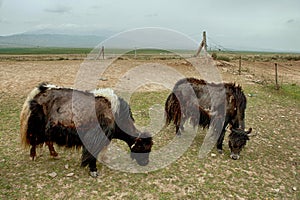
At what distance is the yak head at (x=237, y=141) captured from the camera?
5.94 m

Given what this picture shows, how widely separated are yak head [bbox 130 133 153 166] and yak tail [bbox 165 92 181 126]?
1978 millimetres

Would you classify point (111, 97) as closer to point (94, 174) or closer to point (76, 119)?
point (76, 119)

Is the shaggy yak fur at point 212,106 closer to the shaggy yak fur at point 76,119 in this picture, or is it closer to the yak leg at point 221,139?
the yak leg at point 221,139

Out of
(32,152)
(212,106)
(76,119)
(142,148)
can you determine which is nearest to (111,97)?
(76,119)

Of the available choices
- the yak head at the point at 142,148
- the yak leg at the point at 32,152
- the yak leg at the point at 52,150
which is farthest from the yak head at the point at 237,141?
the yak leg at the point at 32,152

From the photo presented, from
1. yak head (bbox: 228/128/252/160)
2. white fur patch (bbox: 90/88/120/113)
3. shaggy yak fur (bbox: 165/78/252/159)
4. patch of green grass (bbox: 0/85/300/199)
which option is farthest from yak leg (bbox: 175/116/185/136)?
white fur patch (bbox: 90/88/120/113)

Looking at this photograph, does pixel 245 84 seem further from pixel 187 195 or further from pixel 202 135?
pixel 187 195

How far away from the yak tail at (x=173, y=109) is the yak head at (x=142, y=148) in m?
1.98

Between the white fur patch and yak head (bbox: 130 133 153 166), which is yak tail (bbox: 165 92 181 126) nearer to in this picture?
yak head (bbox: 130 133 153 166)

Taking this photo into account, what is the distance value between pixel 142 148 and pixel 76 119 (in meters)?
1.47

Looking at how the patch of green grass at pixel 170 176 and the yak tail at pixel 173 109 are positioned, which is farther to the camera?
→ the yak tail at pixel 173 109

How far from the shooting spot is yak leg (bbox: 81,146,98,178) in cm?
500

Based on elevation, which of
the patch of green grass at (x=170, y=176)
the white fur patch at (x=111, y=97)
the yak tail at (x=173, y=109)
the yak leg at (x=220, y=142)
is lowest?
the patch of green grass at (x=170, y=176)

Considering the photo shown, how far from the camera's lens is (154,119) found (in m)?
8.45
